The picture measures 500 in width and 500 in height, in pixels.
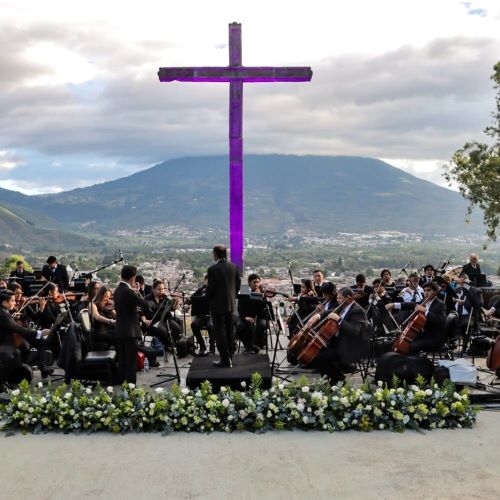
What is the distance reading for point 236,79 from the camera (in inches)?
545

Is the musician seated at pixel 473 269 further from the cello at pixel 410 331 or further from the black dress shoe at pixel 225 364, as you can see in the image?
the black dress shoe at pixel 225 364

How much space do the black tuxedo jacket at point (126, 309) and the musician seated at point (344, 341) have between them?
259cm

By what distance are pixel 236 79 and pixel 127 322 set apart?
6.38 m

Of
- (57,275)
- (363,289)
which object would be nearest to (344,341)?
(363,289)

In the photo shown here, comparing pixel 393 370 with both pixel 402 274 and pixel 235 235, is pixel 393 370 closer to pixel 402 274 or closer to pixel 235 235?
pixel 235 235

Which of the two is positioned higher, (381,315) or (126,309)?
(126,309)

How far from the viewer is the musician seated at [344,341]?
9852 mm

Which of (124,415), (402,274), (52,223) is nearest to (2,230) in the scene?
(52,223)

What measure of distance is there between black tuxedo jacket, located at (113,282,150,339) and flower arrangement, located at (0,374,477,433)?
143 centimetres

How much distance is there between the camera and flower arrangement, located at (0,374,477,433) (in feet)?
26.2

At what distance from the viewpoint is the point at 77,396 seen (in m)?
8.30

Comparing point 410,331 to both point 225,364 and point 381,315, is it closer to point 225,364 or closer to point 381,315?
point 381,315

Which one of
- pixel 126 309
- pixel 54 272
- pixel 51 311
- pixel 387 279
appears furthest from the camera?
pixel 54 272

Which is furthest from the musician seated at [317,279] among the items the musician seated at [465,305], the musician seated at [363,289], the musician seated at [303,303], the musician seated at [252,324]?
the musician seated at [465,305]
